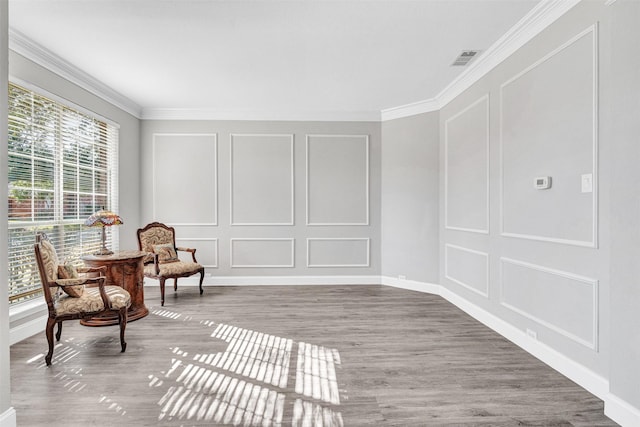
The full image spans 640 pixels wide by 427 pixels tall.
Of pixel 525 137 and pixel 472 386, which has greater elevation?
pixel 525 137

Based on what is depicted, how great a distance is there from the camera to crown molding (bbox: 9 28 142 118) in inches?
126

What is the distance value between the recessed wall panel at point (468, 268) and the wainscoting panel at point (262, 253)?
2460 millimetres

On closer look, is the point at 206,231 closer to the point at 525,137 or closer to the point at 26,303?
the point at 26,303

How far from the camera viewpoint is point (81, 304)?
111 inches

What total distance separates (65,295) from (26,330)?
884 millimetres

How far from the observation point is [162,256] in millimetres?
4758

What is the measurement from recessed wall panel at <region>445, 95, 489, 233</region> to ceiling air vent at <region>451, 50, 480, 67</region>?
0.45 meters

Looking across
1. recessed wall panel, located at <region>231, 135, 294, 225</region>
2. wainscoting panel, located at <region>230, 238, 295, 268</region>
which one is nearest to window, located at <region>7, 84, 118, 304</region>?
recessed wall panel, located at <region>231, 135, 294, 225</region>

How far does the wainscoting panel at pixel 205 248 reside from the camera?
5.57 m

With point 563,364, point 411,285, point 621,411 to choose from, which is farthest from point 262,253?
point 621,411

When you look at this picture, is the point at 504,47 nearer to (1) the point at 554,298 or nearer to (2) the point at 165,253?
(1) the point at 554,298

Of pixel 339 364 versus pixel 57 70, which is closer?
pixel 339 364

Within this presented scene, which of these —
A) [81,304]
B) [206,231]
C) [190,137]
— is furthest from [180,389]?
[190,137]

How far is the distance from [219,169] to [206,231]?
105 centimetres
